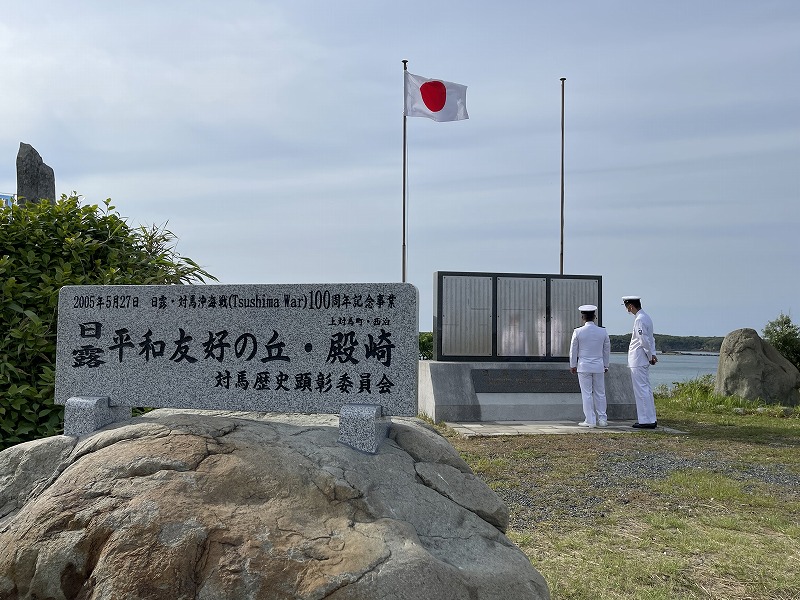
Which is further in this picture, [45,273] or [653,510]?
[653,510]

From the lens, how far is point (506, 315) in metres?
12.5

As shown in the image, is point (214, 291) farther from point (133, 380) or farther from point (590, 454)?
point (590, 454)

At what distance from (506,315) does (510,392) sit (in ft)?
4.86

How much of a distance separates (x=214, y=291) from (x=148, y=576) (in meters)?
1.92

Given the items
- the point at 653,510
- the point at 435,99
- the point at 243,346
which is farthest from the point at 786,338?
the point at 243,346

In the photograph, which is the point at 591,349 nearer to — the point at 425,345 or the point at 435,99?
the point at 435,99

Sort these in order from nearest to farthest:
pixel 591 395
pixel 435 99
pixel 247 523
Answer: pixel 247 523
pixel 591 395
pixel 435 99

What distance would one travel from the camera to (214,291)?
4.37 metres

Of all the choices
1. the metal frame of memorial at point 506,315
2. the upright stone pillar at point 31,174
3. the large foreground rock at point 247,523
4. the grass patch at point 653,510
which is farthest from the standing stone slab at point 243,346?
the metal frame of memorial at point 506,315

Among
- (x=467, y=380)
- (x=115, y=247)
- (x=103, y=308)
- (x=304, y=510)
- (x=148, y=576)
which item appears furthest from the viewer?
(x=467, y=380)

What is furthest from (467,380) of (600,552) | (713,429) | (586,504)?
(600,552)

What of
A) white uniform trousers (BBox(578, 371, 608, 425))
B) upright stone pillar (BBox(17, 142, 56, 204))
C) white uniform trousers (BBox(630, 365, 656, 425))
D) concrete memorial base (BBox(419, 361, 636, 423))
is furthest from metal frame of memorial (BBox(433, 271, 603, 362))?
upright stone pillar (BBox(17, 142, 56, 204))

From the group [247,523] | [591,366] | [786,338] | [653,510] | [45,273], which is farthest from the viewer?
[786,338]

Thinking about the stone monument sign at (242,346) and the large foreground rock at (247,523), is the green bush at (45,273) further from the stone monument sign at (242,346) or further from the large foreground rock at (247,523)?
the large foreground rock at (247,523)
